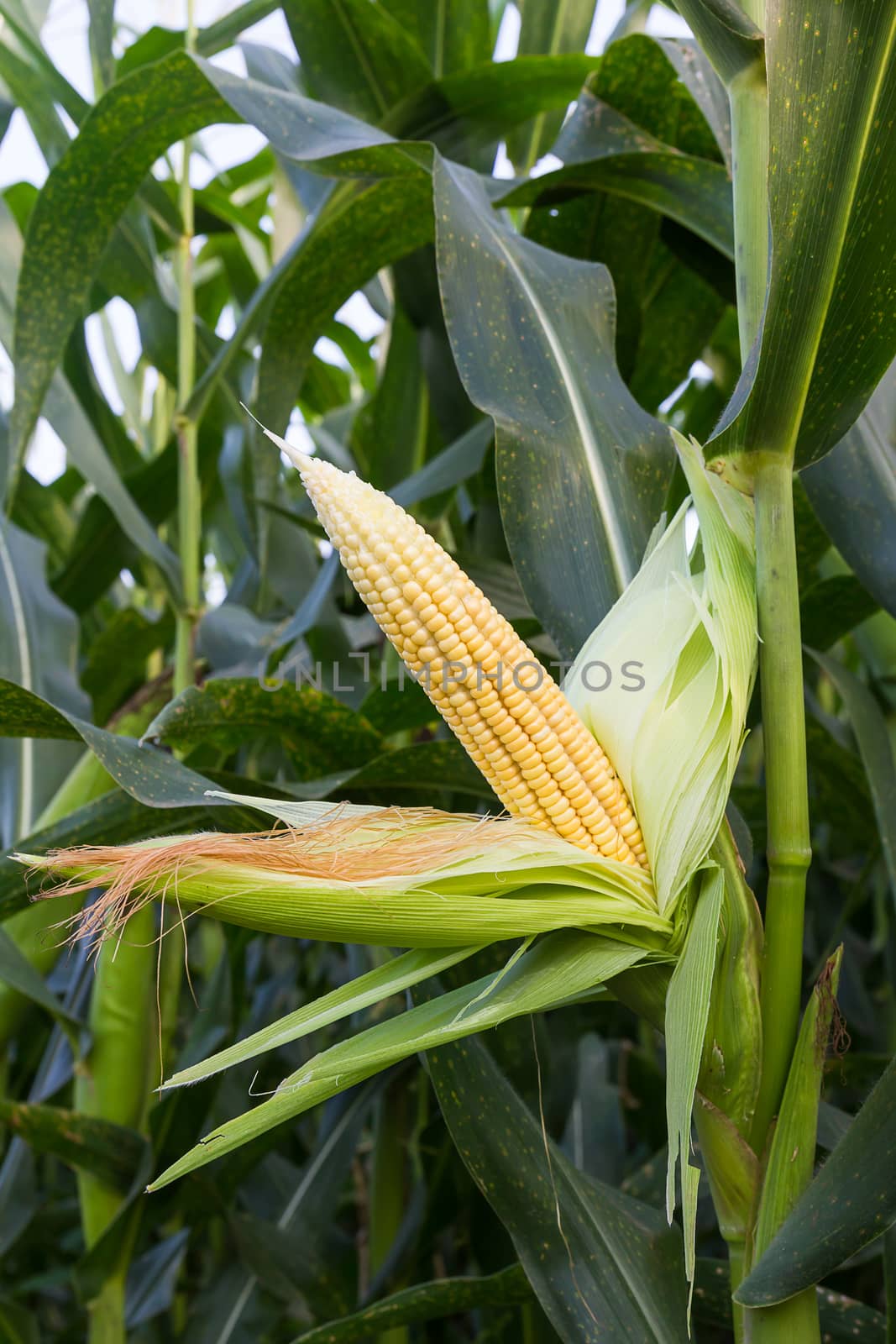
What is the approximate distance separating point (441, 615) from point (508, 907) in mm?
130

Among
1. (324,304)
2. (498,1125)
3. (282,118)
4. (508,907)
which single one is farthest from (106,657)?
(508,907)

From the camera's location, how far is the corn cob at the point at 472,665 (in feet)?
1.48

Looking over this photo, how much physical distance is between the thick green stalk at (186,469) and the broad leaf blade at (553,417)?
0.44 metres

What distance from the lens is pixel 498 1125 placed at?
64 centimetres

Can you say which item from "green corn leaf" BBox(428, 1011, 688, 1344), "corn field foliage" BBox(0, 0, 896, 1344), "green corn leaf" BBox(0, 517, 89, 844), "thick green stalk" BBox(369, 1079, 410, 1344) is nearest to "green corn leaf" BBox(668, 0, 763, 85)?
"corn field foliage" BBox(0, 0, 896, 1344)

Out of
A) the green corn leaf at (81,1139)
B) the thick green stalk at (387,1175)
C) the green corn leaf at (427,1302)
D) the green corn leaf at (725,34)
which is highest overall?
the green corn leaf at (725,34)

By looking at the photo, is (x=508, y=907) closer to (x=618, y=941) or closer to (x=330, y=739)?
(x=618, y=941)

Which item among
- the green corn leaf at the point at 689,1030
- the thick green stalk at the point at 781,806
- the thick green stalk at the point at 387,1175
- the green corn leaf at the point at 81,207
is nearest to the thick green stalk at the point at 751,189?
the thick green stalk at the point at 781,806

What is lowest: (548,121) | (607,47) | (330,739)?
(330,739)

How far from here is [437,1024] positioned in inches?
18.6

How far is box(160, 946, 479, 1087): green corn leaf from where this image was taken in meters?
0.43

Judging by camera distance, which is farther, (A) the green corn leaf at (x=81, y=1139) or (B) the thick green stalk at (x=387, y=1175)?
(B) the thick green stalk at (x=387, y=1175)

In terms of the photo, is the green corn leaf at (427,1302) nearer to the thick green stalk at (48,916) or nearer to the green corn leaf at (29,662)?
the thick green stalk at (48,916)

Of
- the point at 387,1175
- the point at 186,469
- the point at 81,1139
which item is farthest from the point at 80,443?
the point at 387,1175
